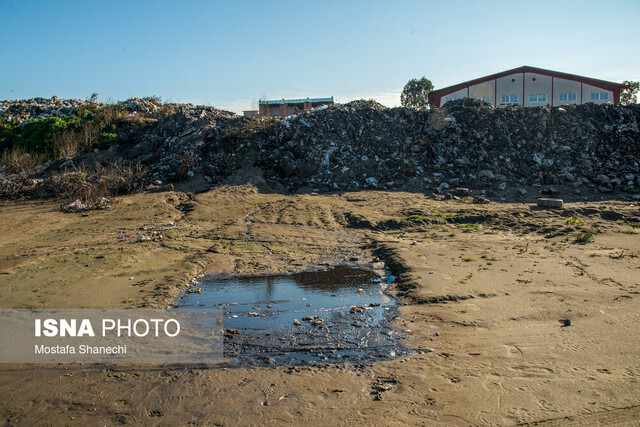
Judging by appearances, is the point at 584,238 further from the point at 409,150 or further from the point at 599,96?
the point at 599,96

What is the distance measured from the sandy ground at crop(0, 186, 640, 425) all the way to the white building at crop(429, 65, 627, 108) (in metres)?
15.7

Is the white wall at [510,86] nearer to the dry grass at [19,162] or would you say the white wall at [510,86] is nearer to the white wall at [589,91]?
the white wall at [589,91]

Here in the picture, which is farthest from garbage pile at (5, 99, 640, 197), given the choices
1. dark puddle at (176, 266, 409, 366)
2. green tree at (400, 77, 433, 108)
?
green tree at (400, 77, 433, 108)

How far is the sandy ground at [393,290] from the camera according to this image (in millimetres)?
2895

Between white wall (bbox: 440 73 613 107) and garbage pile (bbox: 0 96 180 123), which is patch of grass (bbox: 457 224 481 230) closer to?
garbage pile (bbox: 0 96 180 123)

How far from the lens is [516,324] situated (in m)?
4.10

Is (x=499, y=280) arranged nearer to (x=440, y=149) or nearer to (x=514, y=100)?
(x=440, y=149)

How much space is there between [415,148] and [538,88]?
14.9 meters

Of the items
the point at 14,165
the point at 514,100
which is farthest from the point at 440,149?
the point at 514,100

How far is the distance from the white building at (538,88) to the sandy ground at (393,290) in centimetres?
1566

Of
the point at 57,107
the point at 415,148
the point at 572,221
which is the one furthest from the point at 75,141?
the point at 572,221

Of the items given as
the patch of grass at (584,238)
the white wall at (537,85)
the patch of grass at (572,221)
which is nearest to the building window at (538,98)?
the white wall at (537,85)

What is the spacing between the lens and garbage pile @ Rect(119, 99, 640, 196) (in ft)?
36.4

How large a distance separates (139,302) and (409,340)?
2.77 meters
